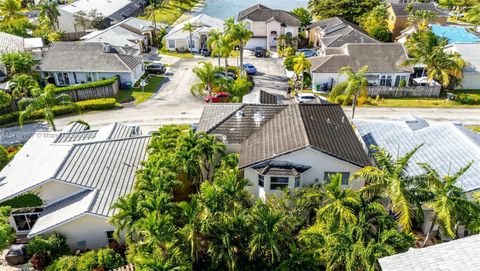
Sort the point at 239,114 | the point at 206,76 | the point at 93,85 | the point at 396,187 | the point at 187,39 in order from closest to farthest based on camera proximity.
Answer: the point at 396,187 < the point at 239,114 < the point at 206,76 < the point at 93,85 < the point at 187,39

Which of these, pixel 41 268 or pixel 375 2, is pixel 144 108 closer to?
pixel 41 268

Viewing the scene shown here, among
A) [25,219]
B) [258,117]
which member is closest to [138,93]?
[258,117]

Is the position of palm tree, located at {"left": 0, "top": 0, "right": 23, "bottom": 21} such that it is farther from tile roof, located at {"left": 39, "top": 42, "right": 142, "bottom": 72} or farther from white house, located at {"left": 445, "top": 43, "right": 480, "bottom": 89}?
white house, located at {"left": 445, "top": 43, "right": 480, "bottom": 89}

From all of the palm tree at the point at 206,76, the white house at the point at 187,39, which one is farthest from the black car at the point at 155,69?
the palm tree at the point at 206,76

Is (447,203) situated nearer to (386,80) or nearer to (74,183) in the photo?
(74,183)

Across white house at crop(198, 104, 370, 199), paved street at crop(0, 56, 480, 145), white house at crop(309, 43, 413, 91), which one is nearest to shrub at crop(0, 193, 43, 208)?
white house at crop(198, 104, 370, 199)

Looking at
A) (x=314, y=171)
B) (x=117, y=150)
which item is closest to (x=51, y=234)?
(x=117, y=150)

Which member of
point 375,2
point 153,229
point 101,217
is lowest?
point 101,217
